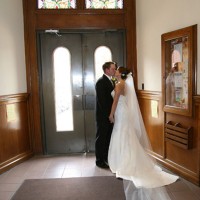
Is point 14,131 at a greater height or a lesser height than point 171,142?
greater

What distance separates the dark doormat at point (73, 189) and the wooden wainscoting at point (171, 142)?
2.64 ft

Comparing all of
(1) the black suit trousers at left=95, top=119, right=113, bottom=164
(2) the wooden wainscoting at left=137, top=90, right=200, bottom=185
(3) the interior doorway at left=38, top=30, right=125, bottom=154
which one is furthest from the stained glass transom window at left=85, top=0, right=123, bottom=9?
(1) the black suit trousers at left=95, top=119, right=113, bottom=164

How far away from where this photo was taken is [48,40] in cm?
398

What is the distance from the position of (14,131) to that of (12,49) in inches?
48.6

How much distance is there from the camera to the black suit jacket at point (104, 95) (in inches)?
131

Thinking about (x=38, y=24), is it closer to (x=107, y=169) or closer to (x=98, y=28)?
(x=98, y=28)

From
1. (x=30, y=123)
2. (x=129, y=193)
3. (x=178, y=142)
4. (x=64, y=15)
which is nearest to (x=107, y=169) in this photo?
(x=129, y=193)

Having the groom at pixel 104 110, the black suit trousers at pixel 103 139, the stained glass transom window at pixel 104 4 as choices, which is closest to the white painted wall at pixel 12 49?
the stained glass transom window at pixel 104 4

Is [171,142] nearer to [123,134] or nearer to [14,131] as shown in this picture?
[123,134]

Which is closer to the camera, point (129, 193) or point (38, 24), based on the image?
point (129, 193)

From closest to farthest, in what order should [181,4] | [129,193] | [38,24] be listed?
1. [129,193]
2. [181,4]
3. [38,24]

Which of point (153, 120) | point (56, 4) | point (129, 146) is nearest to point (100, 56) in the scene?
point (56, 4)

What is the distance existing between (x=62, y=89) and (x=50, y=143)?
961 millimetres

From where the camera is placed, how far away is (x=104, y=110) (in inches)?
132
